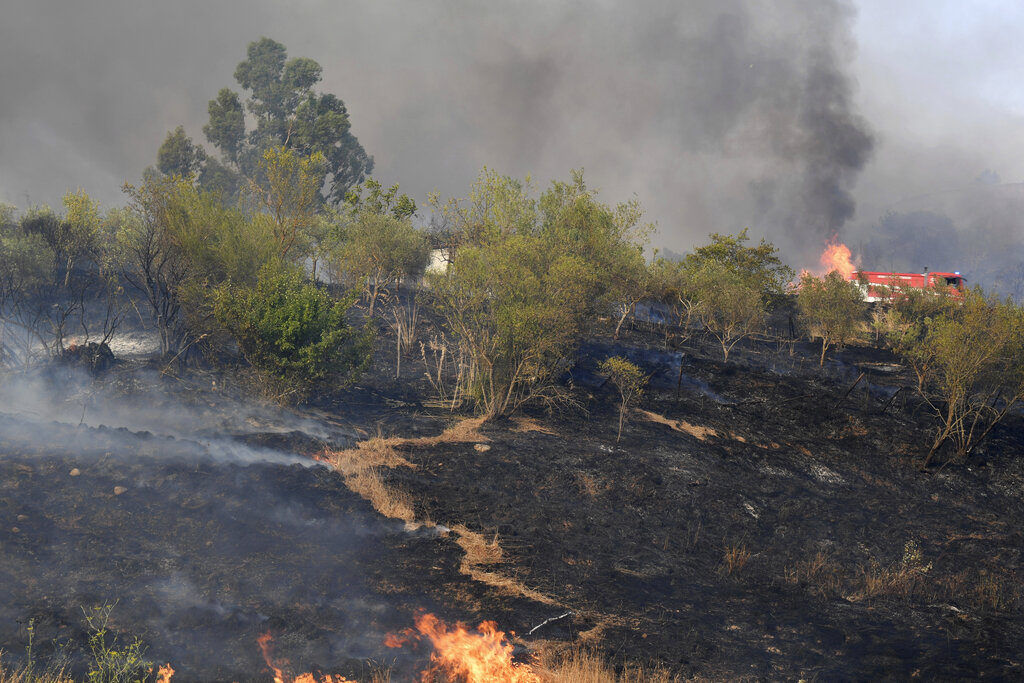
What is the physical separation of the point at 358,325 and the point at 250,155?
5390cm

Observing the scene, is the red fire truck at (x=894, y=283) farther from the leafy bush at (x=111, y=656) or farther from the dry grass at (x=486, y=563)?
the leafy bush at (x=111, y=656)

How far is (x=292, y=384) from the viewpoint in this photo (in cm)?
1906

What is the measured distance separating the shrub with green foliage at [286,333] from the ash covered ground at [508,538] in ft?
3.63

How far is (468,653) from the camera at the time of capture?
9016 mm

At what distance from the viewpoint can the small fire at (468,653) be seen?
337 inches

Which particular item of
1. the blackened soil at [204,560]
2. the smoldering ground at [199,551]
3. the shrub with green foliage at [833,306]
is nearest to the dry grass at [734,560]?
the blackened soil at [204,560]

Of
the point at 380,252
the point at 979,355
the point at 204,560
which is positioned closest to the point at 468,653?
the point at 204,560

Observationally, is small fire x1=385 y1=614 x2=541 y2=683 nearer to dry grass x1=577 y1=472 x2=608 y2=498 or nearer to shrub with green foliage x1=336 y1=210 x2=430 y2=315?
dry grass x1=577 y1=472 x2=608 y2=498

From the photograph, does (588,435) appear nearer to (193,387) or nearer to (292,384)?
(292,384)

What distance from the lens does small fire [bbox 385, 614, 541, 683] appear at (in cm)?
857

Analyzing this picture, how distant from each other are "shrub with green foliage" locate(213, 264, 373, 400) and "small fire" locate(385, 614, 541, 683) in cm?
1083

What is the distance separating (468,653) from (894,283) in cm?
4589

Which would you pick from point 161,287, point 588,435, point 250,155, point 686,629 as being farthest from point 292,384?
point 250,155

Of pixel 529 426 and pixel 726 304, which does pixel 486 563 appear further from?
pixel 726 304
